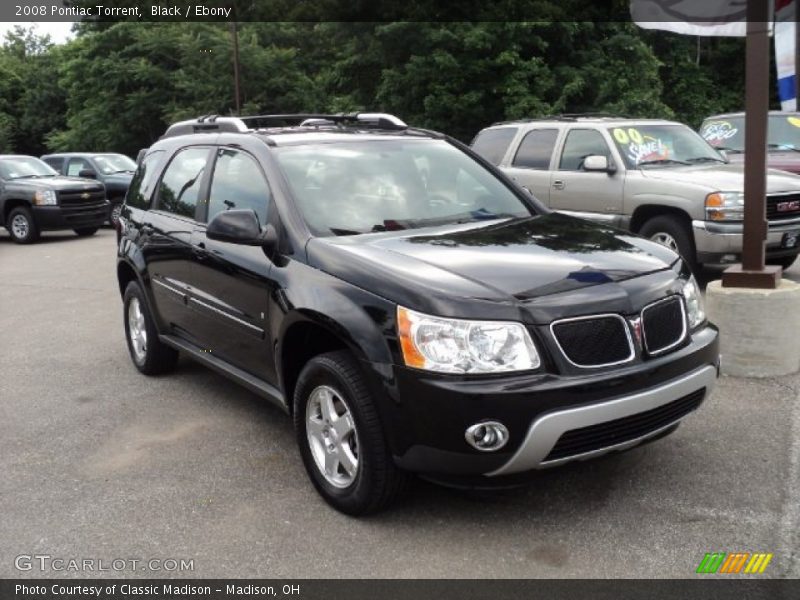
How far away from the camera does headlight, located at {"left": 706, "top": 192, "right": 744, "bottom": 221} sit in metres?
7.84

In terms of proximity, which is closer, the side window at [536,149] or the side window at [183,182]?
the side window at [183,182]

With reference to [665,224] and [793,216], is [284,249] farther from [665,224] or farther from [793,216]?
[793,216]

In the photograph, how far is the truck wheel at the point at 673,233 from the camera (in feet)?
26.9

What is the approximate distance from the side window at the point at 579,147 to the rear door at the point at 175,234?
508 cm

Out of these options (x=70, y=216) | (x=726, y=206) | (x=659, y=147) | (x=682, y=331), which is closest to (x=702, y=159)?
(x=659, y=147)

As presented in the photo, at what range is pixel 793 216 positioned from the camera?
27.1 feet

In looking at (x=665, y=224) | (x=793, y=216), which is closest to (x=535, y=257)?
(x=665, y=224)

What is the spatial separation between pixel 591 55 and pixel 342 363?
83.8ft

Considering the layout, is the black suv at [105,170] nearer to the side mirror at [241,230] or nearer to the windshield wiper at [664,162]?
the windshield wiper at [664,162]

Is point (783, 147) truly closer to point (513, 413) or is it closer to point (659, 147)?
point (659, 147)

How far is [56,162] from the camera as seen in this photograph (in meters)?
20.3

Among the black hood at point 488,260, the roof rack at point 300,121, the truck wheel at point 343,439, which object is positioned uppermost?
the roof rack at point 300,121

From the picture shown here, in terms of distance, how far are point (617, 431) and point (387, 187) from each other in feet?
6.20

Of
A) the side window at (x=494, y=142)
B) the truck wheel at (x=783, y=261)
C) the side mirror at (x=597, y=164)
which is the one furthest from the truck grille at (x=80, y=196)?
the truck wheel at (x=783, y=261)
